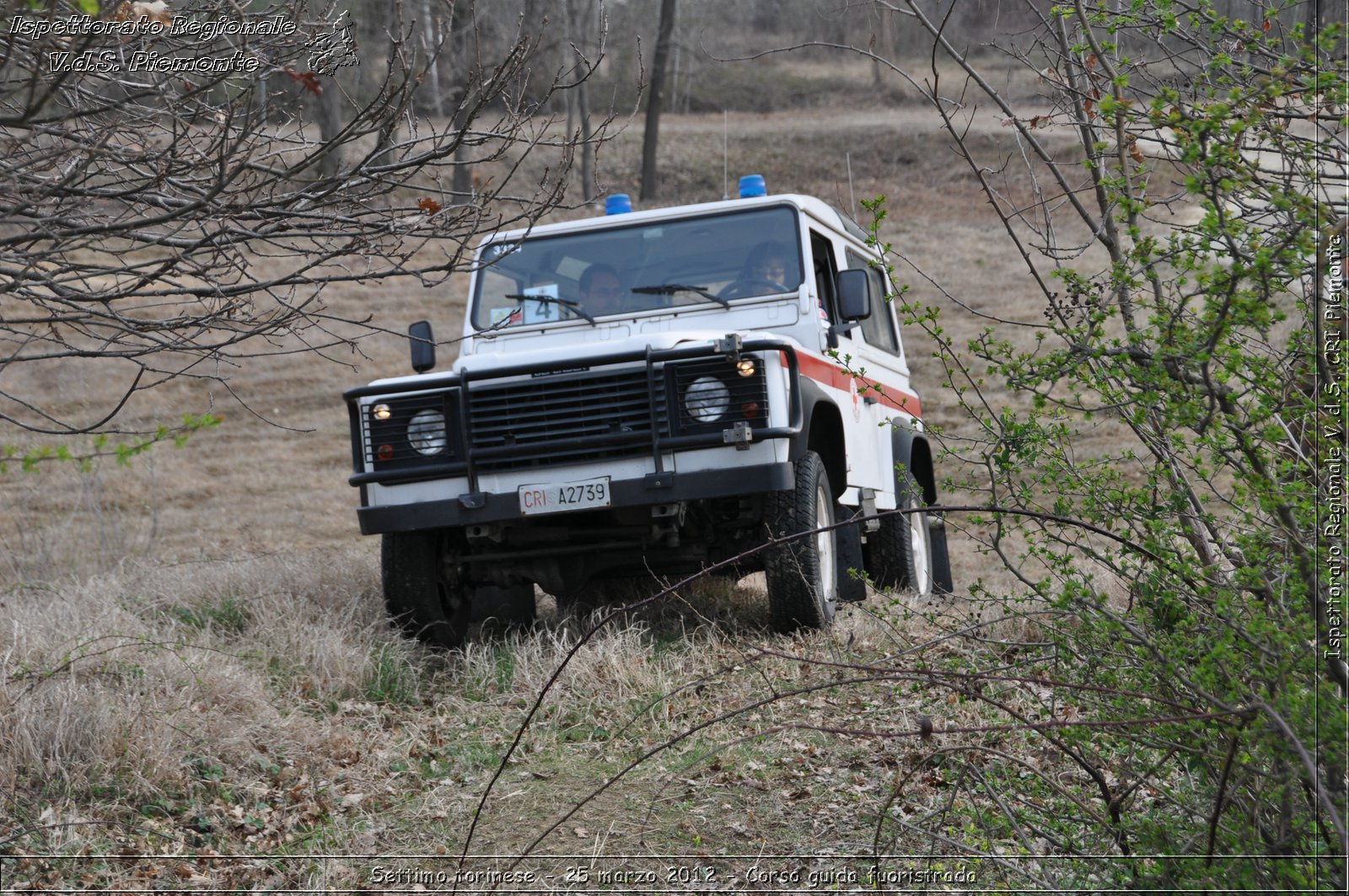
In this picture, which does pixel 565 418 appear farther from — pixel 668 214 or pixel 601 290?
pixel 668 214

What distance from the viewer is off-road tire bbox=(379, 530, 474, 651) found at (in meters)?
5.82

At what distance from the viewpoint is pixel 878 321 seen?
8.06 meters

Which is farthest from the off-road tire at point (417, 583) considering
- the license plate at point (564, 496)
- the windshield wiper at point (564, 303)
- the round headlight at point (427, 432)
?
the windshield wiper at point (564, 303)

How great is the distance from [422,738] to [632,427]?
5.08 feet

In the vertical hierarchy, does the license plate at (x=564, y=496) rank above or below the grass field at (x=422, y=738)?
above

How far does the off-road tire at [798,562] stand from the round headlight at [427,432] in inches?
58.4

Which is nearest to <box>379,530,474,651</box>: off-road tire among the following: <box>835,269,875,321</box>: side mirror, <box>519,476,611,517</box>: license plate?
<box>519,476,611,517</box>: license plate

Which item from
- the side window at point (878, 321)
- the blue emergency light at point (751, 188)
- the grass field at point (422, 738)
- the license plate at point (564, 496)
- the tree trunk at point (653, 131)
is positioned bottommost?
the grass field at point (422, 738)

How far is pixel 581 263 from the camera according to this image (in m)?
6.63

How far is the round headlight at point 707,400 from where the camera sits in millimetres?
5379

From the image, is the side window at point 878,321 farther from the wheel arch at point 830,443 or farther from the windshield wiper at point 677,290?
the windshield wiper at point 677,290

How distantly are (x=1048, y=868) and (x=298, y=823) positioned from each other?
2405 millimetres

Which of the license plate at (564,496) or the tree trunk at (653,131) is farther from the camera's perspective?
the tree trunk at (653,131)

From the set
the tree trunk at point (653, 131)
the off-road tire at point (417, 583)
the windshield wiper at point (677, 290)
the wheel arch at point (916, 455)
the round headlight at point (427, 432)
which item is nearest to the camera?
the round headlight at point (427, 432)
